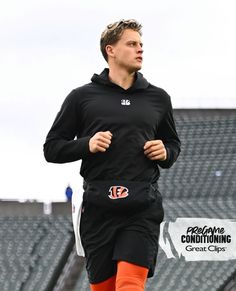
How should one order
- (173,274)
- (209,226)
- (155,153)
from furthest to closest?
(209,226) → (173,274) → (155,153)

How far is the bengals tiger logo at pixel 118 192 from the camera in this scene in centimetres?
322

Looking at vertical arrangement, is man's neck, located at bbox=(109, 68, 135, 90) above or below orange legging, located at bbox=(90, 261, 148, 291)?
above

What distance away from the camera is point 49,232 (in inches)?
617

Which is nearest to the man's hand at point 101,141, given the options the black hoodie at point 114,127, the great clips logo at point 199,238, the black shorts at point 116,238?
the black hoodie at point 114,127

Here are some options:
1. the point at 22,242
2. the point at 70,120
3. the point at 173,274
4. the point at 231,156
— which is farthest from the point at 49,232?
the point at 70,120

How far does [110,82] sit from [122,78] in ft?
0.16

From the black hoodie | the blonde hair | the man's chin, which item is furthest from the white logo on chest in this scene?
the blonde hair

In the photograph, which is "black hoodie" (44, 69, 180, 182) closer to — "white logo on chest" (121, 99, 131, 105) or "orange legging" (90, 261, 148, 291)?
"white logo on chest" (121, 99, 131, 105)

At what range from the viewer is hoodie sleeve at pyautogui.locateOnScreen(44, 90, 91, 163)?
3320 millimetres

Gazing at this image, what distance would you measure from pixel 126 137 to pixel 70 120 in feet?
0.82

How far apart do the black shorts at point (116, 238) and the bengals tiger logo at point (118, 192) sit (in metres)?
0.08

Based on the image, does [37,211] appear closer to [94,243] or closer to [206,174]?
[206,174]

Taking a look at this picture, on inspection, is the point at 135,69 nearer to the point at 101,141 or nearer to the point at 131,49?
the point at 131,49

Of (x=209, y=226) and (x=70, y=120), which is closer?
(x=70, y=120)
